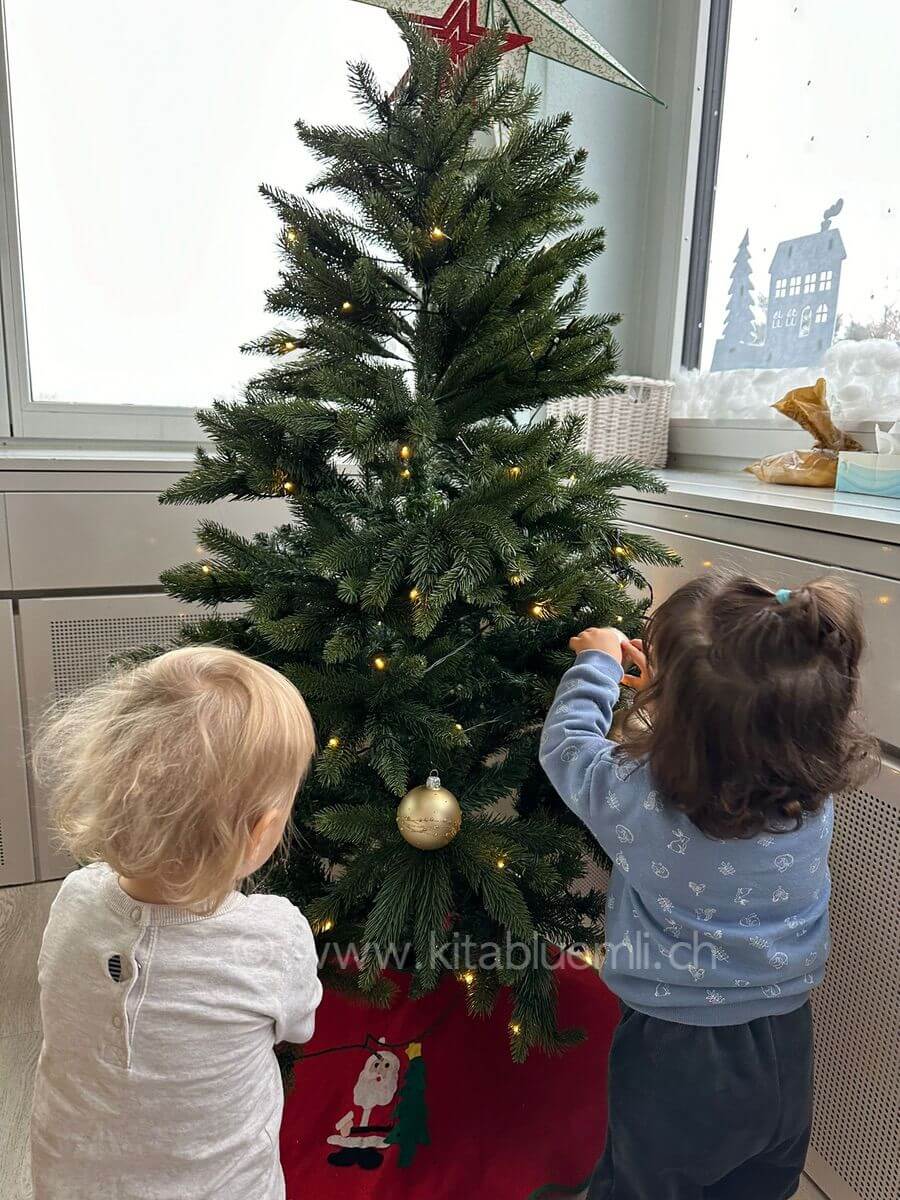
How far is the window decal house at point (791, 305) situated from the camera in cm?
175

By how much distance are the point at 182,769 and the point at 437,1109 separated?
89 centimetres

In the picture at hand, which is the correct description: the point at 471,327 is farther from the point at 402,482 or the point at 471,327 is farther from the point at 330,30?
the point at 330,30

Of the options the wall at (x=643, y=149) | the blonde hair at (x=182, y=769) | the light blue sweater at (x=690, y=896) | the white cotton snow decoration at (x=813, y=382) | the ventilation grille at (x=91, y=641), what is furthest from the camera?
the wall at (x=643, y=149)

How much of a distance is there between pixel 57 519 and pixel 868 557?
63.5 inches

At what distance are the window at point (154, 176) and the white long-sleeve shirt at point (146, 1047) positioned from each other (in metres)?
1.68

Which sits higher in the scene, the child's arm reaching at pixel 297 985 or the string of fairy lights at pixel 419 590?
the string of fairy lights at pixel 419 590

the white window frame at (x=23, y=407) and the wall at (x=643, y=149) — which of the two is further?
the wall at (x=643, y=149)

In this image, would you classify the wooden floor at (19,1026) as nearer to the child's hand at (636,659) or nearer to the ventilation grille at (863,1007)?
the ventilation grille at (863,1007)

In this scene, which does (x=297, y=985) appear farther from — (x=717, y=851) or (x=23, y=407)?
(x=23, y=407)

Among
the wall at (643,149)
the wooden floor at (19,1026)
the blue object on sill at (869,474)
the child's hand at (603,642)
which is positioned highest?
the wall at (643,149)

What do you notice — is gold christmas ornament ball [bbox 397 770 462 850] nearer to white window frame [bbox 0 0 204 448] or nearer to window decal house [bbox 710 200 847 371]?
window decal house [bbox 710 200 847 371]

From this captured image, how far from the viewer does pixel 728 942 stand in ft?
2.99

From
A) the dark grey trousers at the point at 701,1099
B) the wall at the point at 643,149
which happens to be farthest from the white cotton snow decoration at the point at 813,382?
the dark grey trousers at the point at 701,1099

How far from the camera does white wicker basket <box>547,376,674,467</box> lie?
2014 millimetres
